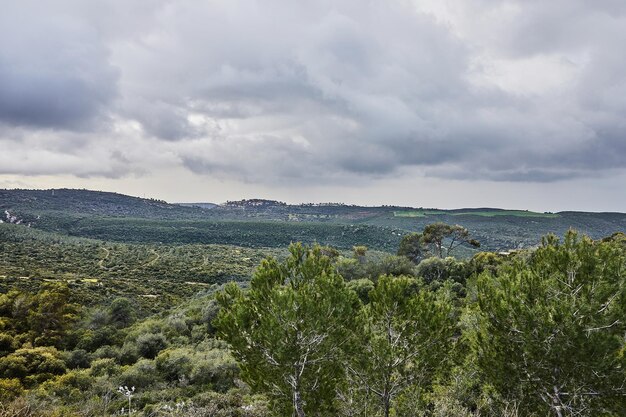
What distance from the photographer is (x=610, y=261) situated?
472 inches

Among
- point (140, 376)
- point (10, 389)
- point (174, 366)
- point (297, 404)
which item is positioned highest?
point (297, 404)

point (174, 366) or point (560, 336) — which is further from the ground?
point (560, 336)

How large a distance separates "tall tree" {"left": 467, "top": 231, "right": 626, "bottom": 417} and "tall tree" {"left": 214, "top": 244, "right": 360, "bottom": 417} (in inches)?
173

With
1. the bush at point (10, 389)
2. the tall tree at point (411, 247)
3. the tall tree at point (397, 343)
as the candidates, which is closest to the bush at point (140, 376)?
the bush at point (10, 389)

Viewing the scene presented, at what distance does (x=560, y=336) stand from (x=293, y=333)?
23.5 feet

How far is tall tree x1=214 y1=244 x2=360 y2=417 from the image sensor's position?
10305 mm

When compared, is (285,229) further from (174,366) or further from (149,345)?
(174,366)

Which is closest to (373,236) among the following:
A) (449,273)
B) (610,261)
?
(449,273)

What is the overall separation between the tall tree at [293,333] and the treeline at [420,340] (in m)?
0.03

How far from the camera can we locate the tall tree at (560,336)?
10008 millimetres

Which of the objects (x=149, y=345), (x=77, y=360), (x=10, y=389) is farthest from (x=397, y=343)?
(x=77, y=360)

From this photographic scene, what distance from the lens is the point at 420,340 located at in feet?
37.9

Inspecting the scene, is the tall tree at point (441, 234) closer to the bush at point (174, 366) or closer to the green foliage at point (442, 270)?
the green foliage at point (442, 270)

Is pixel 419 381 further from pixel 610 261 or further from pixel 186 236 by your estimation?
pixel 186 236
